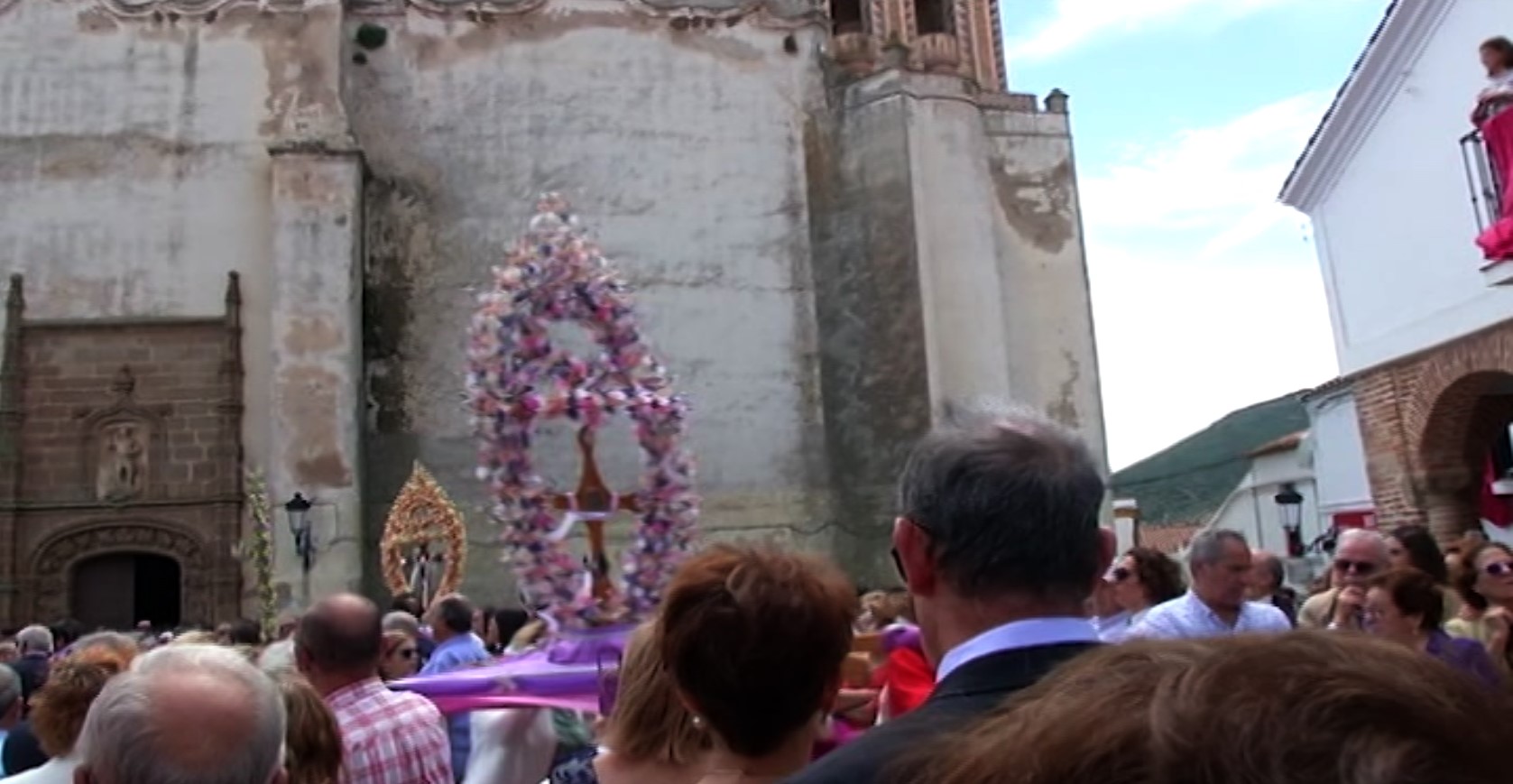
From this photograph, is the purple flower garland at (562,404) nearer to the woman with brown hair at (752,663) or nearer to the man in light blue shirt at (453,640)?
the man in light blue shirt at (453,640)

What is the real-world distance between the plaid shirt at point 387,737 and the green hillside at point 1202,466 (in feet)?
104

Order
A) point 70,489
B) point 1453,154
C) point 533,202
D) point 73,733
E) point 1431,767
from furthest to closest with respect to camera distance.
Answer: point 533,202
point 70,489
point 1453,154
point 73,733
point 1431,767

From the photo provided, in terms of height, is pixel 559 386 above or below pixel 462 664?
above

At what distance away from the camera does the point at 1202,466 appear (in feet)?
114

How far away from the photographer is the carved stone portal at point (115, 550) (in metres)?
19.4

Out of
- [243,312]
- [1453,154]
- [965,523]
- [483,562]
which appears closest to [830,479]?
[483,562]

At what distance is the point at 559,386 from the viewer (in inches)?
267

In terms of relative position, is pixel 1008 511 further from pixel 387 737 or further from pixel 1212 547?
pixel 1212 547

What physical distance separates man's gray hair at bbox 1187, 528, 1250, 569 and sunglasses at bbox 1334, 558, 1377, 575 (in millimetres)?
616

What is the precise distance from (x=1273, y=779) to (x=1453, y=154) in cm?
1172

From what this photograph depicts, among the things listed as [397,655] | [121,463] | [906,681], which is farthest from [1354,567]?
[121,463]

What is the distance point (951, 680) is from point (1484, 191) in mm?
9949

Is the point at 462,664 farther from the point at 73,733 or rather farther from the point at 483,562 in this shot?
the point at 483,562

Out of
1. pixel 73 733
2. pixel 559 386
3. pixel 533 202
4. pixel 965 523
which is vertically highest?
pixel 533 202
